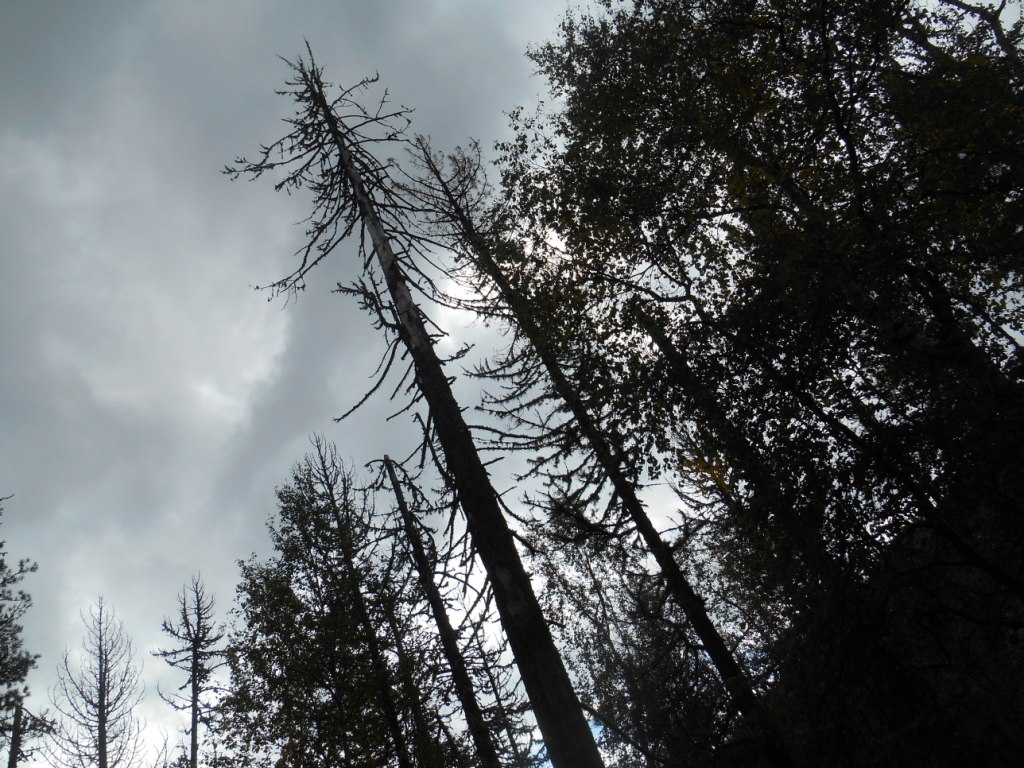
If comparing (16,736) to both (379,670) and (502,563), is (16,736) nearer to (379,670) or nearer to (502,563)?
(379,670)

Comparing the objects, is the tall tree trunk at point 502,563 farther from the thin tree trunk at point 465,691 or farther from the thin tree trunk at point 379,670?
the thin tree trunk at point 379,670

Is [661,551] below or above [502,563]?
above

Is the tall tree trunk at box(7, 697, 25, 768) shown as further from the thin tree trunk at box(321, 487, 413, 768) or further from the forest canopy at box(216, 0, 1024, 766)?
the forest canopy at box(216, 0, 1024, 766)

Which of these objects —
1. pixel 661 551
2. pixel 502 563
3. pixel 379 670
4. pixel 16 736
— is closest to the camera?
pixel 502 563

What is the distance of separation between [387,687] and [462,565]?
8.24 m

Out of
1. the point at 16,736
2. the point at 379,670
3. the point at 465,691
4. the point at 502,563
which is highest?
the point at 16,736

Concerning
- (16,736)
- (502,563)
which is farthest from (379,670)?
(16,736)

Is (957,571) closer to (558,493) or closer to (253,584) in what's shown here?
(558,493)

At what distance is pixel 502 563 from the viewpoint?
4555 mm

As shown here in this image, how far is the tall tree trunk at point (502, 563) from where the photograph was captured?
12.6 ft

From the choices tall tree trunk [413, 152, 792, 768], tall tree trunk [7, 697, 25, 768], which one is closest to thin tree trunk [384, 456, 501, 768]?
tall tree trunk [413, 152, 792, 768]

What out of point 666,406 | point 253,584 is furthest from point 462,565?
point 253,584

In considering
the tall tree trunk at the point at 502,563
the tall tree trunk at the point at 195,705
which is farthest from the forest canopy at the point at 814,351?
the tall tree trunk at the point at 195,705

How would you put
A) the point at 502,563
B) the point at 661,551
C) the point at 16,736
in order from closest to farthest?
the point at 502,563 → the point at 661,551 → the point at 16,736
